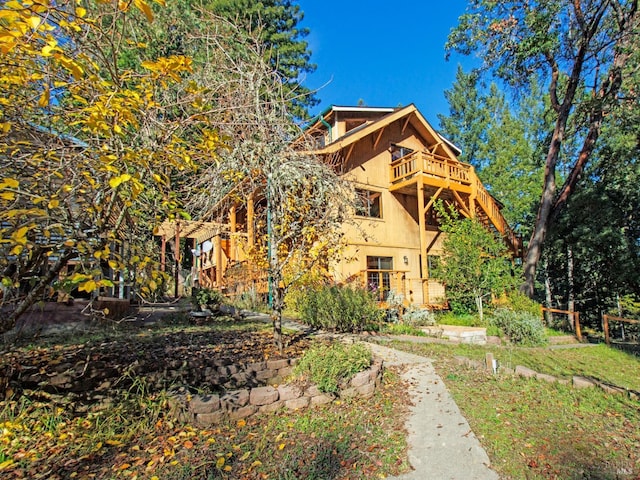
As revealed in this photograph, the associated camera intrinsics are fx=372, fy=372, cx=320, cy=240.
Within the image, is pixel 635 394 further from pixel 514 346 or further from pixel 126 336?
pixel 126 336

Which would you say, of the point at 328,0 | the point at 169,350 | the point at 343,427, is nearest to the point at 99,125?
the point at 343,427

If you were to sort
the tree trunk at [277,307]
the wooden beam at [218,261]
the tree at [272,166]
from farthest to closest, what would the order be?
the wooden beam at [218,261]
the tree trunk at [277,307]
the tree at [272,166]

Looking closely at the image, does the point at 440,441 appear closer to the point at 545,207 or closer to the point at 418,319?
the point at 418,319

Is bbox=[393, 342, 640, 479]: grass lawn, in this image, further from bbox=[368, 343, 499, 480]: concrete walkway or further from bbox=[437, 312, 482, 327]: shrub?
bbox=[437, 312, 482, 327]: shrub

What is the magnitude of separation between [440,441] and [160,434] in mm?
2685

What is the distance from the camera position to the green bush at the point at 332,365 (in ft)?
14.8

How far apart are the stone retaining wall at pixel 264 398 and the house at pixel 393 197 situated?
7.96m

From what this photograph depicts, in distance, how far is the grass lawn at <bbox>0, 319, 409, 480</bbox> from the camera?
302cm

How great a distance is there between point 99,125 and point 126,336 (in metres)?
5.31

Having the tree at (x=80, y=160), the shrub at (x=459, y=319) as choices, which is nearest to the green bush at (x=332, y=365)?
the tree at (x=80, y=160)

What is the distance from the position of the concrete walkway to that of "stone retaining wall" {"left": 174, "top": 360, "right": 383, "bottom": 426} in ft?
2.27

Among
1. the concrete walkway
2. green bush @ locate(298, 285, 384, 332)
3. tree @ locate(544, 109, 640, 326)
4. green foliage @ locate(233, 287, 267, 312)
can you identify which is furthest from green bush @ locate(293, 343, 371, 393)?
tree @ locate(544, 109, 640, 326)

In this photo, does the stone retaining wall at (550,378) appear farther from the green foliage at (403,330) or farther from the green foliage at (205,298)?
the green foliage at (205,298)

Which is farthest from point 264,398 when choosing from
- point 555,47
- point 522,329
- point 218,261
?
point 555,47
